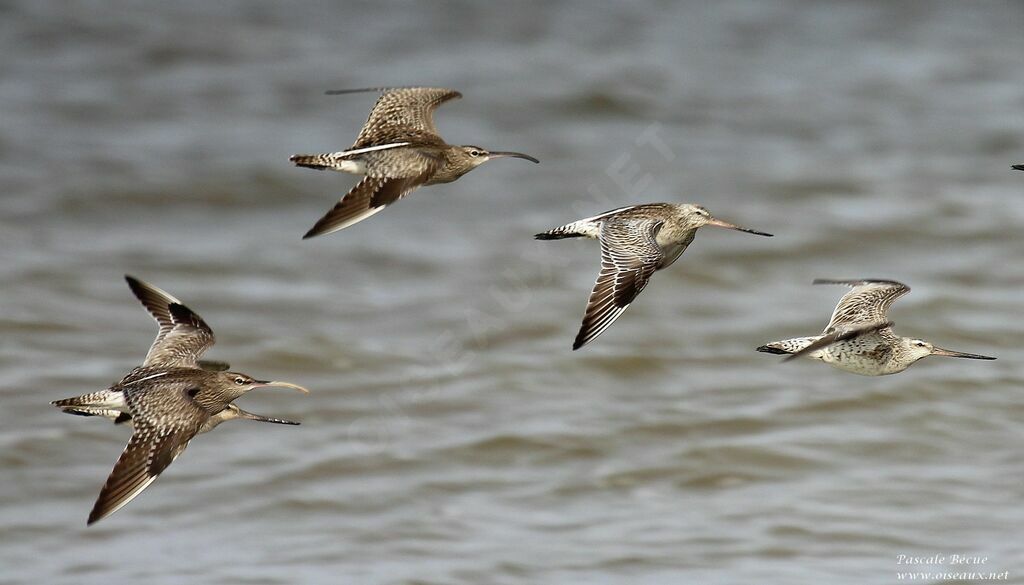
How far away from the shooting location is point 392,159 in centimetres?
751

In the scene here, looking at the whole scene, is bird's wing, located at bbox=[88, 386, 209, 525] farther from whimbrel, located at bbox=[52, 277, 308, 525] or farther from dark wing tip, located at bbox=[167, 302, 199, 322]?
dark wing tip, located at bbox=[167, 302, 199, 322]

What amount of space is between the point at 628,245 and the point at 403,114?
188 centimetres

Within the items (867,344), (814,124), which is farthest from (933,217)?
(867,344)

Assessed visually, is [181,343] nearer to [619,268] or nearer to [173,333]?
[173,333]

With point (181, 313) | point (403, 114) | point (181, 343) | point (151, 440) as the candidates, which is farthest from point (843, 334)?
point (181, 313)

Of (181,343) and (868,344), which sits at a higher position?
(868,344)

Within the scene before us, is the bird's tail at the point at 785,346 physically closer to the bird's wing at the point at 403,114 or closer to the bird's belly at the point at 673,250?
the bird's belly at the point at 673,250

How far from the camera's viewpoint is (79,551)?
1080 centimetres

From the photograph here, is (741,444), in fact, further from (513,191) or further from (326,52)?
(326,52)

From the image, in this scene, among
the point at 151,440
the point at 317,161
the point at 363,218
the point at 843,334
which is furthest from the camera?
the point at 317,161

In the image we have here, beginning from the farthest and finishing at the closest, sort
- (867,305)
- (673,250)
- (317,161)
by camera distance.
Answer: (673,250) < (867,305) < (317,161)

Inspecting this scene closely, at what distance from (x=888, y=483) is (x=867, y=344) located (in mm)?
4844

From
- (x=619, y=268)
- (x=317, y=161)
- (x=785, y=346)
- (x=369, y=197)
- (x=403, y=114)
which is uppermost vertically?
(x=403, y=114)

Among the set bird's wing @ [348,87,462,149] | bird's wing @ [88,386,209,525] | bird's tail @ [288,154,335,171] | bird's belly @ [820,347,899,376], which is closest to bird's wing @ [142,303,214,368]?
bird's wing @ [88,386,209,525]
